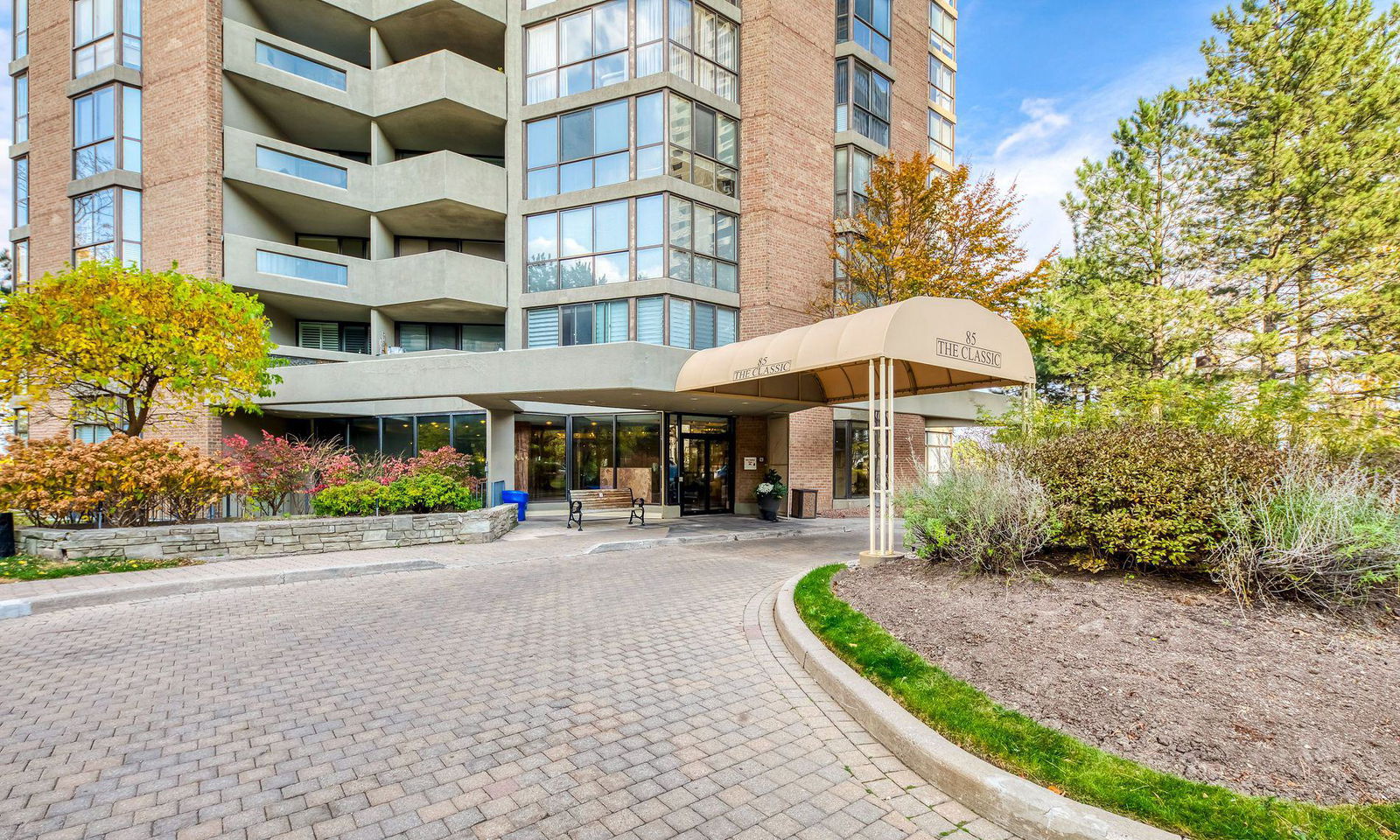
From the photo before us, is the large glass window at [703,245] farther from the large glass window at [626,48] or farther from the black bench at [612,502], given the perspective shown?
the black bench at [612,502]

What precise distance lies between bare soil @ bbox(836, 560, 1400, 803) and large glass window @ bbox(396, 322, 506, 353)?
18686mm

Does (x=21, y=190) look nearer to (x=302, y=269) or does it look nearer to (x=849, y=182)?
(x=302, y=269)

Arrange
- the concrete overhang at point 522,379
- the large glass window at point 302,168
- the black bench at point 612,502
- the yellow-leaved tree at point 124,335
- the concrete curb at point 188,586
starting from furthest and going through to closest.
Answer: the large glass window at point 302,168, the black bench at point 612,502, the concrete overhang at point 522,379, the yellow-leaved tree at point 124,335, the concrete curb at point 188,586

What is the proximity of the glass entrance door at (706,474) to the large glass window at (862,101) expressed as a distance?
11893 mm

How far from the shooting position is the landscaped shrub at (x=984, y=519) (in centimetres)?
646

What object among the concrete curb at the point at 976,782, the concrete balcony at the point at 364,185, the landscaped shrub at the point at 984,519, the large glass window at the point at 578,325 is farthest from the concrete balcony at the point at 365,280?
the concrete curb at the point at 976,782

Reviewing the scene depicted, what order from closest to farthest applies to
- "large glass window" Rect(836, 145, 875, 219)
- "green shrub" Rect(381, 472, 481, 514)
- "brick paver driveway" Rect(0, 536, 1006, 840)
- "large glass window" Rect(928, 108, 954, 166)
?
"brick paver driveway" Rect(0, 536, 1006, 840)
"green shrub" Rect(381, 472, 481, 514)
"large glass window" Rect(836, 145, 875, 219)
"large glass window" Rect(928, 108, 954, 166)

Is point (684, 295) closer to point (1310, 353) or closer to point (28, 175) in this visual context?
point (1310, 353)

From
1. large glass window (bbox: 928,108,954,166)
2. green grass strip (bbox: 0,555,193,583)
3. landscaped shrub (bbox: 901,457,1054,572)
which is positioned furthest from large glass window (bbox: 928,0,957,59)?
green grass strip (bbox: 0,555,193,583)

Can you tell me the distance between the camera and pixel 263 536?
10.1 meters

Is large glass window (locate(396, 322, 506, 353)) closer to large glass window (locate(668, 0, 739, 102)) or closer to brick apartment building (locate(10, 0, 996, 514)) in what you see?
brick apartment building (locate(10, 0, 996, 514))

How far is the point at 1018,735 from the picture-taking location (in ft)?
11.1

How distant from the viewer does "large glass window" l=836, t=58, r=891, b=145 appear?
2027cm

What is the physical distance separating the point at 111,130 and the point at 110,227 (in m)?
3.15
